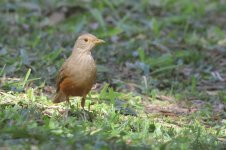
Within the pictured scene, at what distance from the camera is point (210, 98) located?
840 centimetres

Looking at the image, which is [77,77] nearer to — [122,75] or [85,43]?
[85,43]

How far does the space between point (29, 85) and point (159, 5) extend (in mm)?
5062

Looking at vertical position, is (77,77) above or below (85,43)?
below

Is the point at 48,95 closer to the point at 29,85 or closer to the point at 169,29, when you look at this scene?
the point at 29,85

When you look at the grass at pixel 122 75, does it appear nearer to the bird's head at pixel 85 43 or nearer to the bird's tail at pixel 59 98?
the bird's tail at pixel 59 98

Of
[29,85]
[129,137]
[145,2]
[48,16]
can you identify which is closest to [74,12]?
[48,16]

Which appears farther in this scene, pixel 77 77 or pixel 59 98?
pixel 59 98

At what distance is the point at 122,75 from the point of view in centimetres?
924

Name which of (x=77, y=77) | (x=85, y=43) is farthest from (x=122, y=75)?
(x=77, y=77)

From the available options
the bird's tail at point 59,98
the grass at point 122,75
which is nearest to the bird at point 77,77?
the bird's tail at point 59,98

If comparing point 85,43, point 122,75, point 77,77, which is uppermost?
→ point 85,43

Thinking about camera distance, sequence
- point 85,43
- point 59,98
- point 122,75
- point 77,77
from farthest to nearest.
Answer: point 122,75, point 85,43, point 59,98, point 77,77

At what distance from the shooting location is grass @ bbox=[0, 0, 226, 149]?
5.80 metres

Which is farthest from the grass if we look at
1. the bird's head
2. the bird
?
the bird's head
